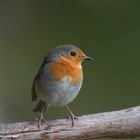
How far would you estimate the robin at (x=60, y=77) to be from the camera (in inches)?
208

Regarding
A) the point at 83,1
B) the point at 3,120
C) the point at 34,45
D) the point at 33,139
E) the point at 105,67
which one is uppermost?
the point at 83,1

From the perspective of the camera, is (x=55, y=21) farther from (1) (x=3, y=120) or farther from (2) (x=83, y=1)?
(1) (x=3, y=120)

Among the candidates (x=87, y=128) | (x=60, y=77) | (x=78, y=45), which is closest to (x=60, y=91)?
(x=60, y=77)

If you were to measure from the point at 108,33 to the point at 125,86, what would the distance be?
92 cm

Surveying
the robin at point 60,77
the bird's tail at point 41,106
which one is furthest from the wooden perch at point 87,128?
the bird's tail at point 41,106

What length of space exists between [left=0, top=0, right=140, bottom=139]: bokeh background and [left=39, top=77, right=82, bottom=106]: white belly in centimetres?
295

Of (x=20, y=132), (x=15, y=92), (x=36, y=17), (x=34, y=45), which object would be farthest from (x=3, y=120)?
(x=20, y=132)

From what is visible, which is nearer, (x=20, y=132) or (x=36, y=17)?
(x=20, y=132)

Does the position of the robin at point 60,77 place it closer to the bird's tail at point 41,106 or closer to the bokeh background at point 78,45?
the bird's tail at point 41,106

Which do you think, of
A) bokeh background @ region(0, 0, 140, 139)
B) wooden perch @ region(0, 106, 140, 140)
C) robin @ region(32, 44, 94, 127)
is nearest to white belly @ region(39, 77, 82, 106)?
robin @ region(32, 44, 94, 127)

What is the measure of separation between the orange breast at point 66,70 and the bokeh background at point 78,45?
297cm

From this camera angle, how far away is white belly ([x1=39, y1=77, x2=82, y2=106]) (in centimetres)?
529

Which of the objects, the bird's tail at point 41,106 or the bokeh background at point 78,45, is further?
the bokeh background at point 78,45

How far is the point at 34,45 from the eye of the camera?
9.01m
